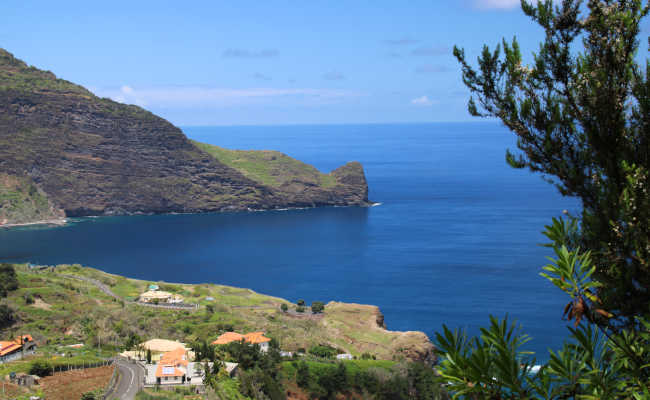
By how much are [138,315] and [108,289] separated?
494 inches

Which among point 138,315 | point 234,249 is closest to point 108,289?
point 138,315

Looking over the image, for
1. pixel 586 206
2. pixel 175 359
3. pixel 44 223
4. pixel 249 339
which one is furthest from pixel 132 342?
pixel 44 223

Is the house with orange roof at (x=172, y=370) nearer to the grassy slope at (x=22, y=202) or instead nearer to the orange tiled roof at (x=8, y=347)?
the orange tiled roof at (x=8, y=347)

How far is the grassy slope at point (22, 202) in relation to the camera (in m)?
109

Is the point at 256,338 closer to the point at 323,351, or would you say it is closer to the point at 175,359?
the point at 323,351

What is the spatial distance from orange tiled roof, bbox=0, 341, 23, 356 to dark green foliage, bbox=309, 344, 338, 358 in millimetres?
17953

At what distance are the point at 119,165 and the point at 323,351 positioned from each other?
103128 millimetres

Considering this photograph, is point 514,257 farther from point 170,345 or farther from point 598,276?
point 598,276

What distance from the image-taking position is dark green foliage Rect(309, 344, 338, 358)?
39244 mm

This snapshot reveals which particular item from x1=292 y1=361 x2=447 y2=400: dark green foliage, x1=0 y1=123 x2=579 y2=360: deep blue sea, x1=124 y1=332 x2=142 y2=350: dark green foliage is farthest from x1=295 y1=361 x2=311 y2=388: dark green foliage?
x1=0 y1=123 x2=579 y2=360: deep blue sea

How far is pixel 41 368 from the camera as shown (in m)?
24.5

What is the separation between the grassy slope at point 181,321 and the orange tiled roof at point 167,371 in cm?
986

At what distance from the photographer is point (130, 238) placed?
330ft

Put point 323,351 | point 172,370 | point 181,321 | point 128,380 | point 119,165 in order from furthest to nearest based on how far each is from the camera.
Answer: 1. point 119,165
2. point 181,321
3. point 323,351
4. point 172,370
5. point 128,380
